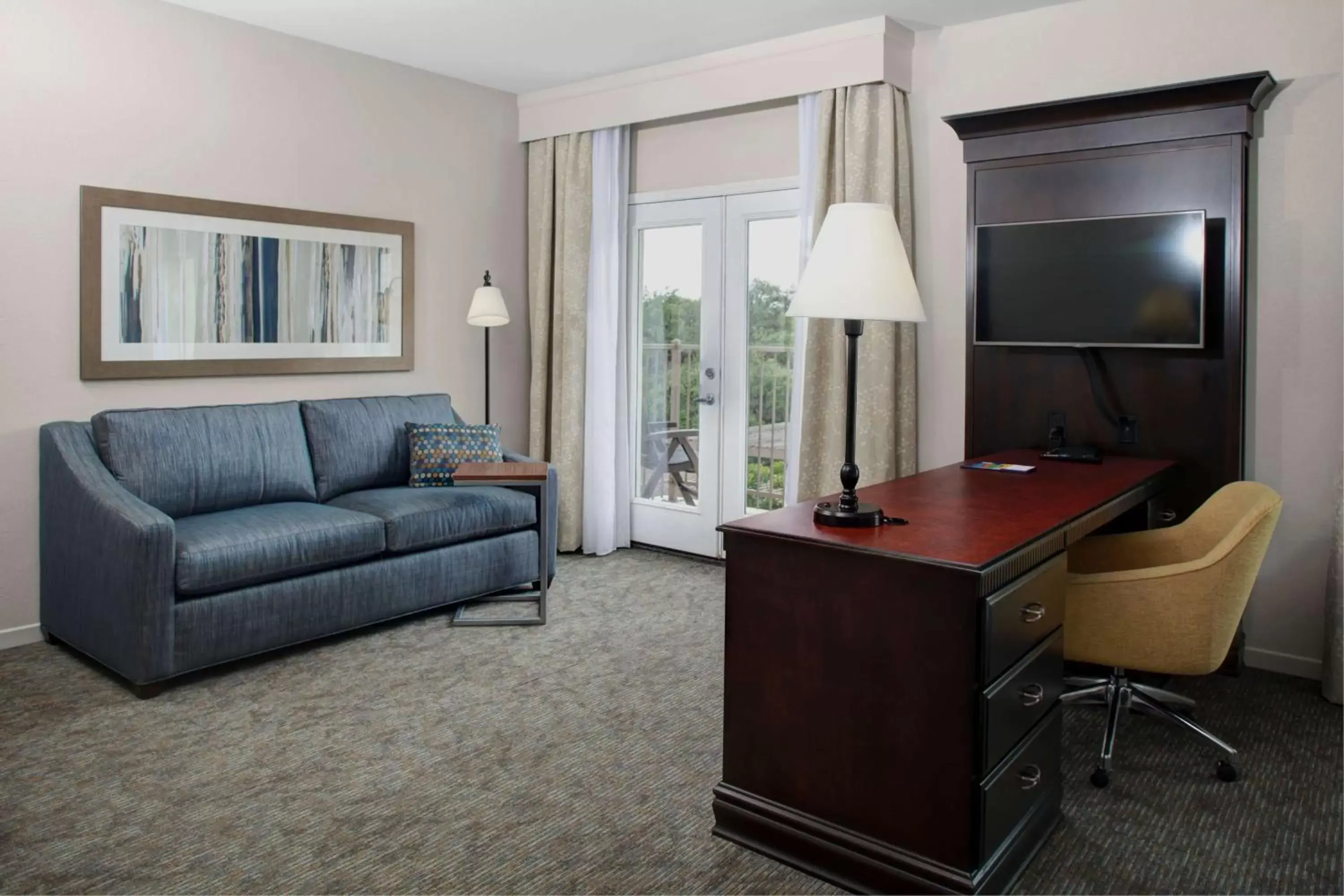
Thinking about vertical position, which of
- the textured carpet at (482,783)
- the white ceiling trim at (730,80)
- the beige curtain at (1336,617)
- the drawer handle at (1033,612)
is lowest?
the textured carpet at (482,783)

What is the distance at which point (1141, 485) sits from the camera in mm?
3051

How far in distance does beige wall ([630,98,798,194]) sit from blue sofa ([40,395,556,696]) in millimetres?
1796

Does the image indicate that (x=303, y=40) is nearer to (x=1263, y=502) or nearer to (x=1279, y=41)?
(x=1279, y=41)

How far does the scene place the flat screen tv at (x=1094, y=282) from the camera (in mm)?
3430

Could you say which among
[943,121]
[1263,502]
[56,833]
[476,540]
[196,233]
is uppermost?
[943,121]

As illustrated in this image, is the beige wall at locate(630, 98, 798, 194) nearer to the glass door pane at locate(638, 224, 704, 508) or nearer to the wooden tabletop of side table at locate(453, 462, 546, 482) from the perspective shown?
the glass door pane at locate(638, 224, 704, 508)

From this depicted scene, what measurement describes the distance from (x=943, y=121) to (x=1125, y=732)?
252 centimetres

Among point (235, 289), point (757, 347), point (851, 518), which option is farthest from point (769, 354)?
point (851, 518)

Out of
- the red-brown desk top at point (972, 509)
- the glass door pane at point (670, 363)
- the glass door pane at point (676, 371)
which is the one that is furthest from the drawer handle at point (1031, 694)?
the glass door pane at point (670, 363)

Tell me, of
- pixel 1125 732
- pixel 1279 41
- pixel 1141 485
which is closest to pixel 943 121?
pixel 1279 41

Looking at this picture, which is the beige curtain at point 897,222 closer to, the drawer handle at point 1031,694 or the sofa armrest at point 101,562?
the drawer handle at point 1031,694

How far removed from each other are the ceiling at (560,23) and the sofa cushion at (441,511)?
200 cm

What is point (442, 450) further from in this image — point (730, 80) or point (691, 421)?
point (730, 80)

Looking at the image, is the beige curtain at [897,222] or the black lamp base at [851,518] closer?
the black lamp base at [851,518]
